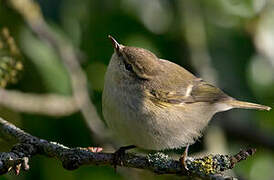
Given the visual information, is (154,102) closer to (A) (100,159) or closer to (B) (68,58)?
(A) (100,159)

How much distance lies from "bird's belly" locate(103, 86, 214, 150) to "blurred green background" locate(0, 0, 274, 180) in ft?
1.48

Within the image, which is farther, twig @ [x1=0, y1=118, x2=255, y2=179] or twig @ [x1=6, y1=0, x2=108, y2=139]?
twig @ [x1=6, y1=0, x2=108, y2=139]

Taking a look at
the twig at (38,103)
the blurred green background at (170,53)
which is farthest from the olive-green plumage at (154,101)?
the twig at (38,103)

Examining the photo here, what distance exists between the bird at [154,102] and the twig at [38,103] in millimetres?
563

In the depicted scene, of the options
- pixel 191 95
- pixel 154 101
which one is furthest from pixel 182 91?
pixel 154 101

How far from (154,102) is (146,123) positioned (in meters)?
0.25

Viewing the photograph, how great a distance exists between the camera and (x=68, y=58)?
415 centimetres

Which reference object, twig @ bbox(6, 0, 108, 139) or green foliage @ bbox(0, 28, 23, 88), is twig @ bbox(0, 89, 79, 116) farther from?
green foliage @ bbox(0, 28, 23, 88)

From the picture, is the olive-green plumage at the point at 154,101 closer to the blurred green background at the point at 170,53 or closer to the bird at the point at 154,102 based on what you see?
the bird at the point at 154,102

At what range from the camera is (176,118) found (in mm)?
3506

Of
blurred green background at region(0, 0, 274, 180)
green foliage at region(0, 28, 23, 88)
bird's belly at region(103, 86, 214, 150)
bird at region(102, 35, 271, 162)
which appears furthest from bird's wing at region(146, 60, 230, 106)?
green foliage at region(0, 28, 23, 88)

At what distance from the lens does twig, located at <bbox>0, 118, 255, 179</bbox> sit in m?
2.41

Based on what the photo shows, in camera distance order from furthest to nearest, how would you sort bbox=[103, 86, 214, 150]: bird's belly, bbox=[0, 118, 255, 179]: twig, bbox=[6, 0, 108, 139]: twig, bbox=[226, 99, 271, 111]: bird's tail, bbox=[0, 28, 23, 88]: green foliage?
bbox=[226, 99, 271, 111]: bird's tail < bbox=[6, 0, 108, 139]: twig < bbox=[103, 86, 214, 150]: bird's belly < bbox=[0, 28, 23, 88]: green foliage < bbox=[0, 118, 255, 179]: twig

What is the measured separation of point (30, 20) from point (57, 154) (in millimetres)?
1663
